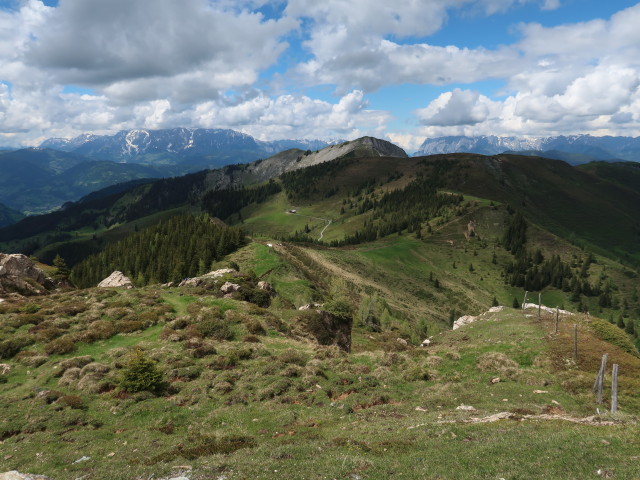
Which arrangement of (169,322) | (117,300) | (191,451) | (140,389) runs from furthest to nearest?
(117,300)
(169,322)
(140,389)
(191,451)

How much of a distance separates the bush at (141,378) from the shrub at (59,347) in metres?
12.5

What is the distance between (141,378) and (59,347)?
1536 centimetres

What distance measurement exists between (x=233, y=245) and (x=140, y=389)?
87039 millimetres

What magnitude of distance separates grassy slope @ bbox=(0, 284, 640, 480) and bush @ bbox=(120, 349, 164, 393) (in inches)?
42.5

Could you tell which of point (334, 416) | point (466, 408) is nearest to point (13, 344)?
point (334, 416)

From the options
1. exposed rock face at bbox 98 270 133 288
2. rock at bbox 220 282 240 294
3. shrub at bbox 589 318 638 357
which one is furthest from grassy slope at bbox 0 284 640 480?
exposed rock face at bbox 98 270 133 288

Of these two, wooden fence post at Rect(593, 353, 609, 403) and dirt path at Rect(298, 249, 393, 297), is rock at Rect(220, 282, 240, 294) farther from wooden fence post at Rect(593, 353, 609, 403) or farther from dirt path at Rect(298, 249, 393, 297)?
dirt path at Rect(298, 249, 393, 297)

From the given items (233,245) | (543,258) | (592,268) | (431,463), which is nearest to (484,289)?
(543,258)

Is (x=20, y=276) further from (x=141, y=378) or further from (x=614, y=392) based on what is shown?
(x=614, y=392)

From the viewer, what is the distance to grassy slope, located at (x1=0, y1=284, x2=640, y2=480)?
49.1 feet

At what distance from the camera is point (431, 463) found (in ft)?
48.7

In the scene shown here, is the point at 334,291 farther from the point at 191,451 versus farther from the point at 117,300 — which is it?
the point at 191,451

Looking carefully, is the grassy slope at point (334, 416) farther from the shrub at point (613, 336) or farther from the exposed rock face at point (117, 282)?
the exposed rock face at point (117, 282)

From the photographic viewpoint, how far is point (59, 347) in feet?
118
